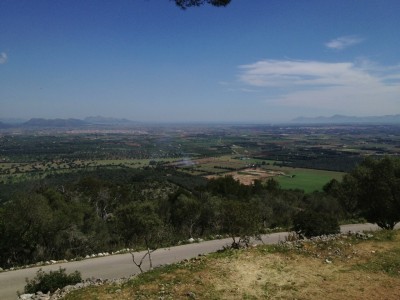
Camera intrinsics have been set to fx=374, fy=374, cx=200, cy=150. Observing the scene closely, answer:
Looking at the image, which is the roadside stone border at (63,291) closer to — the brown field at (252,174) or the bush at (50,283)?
the bush at (50,283)

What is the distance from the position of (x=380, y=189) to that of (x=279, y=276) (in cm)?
1497

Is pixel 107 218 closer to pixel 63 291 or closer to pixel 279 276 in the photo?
pixel 63 291

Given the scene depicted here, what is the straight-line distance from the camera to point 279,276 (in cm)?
1498

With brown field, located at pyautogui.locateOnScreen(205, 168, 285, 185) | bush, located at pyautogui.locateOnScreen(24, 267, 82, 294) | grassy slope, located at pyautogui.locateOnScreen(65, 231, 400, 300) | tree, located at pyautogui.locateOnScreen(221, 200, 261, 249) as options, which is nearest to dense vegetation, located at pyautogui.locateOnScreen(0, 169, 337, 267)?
tree, located at pyautogui.locateOnScreen(221, 200, 261, 249)

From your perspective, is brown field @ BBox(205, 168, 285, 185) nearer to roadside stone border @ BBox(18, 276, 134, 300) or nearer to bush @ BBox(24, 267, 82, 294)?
bush @ BBox(24, 267, 82, 294)

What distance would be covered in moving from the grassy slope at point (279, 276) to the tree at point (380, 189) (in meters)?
8.36

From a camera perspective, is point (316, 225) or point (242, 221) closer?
point (242, 221)

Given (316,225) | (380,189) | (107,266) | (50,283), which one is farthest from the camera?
(380,189)

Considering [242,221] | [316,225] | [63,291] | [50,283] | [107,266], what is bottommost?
[107,266]

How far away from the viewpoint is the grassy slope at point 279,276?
43.5 feet

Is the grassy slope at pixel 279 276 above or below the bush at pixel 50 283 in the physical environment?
above

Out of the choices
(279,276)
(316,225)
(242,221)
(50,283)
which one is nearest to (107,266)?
(50,283)

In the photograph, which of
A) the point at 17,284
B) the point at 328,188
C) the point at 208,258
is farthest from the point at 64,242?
the point at 328,188

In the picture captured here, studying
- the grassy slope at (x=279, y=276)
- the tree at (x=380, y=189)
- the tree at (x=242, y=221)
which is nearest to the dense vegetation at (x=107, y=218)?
the tree at (x=242, y=221)
